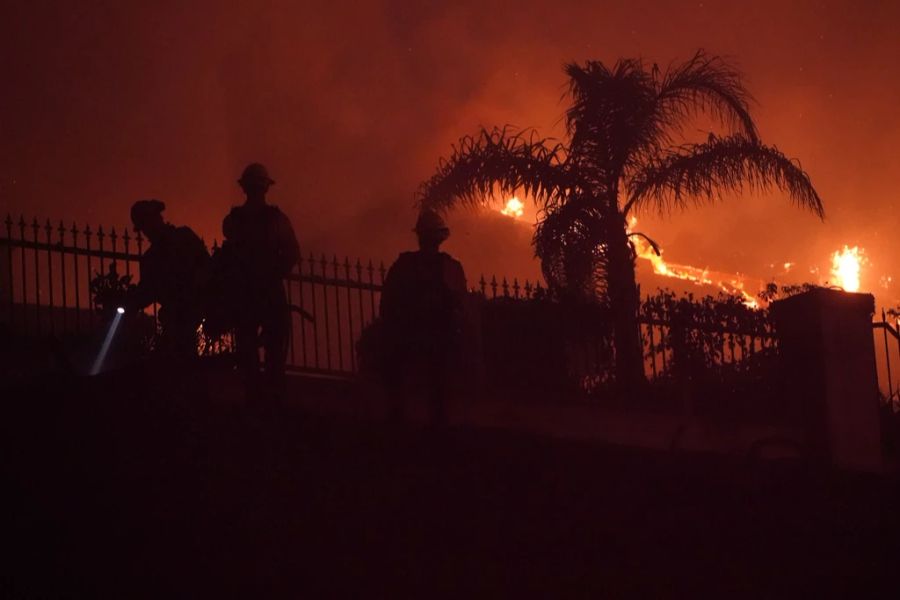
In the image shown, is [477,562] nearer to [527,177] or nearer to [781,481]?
[781,481]

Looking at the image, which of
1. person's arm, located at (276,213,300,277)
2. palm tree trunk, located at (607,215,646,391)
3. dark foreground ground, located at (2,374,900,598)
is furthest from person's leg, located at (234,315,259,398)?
palm tree trunk, located at (607,215,646,391)

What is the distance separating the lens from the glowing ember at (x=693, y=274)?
14531 mm

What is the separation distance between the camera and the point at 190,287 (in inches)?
340

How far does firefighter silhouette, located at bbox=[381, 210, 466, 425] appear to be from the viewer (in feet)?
29.6

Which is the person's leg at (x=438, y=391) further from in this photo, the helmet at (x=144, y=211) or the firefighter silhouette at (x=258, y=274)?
the helmet at (x=144, y=211)

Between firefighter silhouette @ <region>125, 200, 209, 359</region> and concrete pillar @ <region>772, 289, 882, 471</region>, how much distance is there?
19.3 feet

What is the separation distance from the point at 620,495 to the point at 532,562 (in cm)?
177

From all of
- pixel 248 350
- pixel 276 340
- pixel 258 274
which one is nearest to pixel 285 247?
pixel 258 274

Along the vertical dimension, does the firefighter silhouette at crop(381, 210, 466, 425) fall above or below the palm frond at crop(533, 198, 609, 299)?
below

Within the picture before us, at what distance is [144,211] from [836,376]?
6.57 metres

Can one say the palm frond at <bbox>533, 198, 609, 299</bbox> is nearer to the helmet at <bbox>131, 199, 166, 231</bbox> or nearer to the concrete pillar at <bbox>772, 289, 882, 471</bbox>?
the concrete pillar at <bbox>772, 289, 882, 471</bbox>

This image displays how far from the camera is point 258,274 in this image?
28.5 ft

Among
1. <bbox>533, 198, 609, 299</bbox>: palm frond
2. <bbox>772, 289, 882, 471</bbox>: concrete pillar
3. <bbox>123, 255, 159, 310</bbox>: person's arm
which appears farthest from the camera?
<bbox>533, 198, 609, 299</bbox>: palm frond

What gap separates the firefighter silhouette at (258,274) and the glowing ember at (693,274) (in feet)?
20.9
